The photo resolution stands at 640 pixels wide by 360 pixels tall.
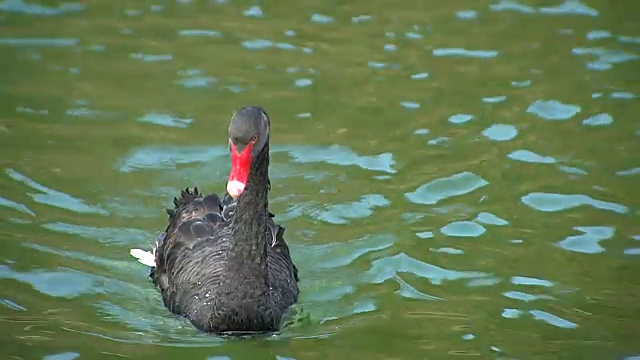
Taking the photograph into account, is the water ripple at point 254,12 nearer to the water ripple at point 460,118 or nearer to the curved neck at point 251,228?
the water ripple at point 460,118

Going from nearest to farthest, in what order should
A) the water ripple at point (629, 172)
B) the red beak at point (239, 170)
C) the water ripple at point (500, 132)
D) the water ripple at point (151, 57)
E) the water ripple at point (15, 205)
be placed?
the red beak at point (239, 170) → the water ripple at point (15, 205) → the water ripple at point (629, 172) → the water ripple at point (500, 132) → the water ripple at point (151, 57)

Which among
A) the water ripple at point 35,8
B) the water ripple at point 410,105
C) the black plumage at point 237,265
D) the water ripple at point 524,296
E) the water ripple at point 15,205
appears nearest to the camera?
the black plumage at point 237,265

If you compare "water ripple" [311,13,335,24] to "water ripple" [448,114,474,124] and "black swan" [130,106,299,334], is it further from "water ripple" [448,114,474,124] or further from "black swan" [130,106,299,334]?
"black swan" [130,106,299,334]

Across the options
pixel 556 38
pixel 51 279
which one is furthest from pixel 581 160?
pixel 51 279

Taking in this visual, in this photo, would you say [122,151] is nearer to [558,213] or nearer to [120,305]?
[120,305]

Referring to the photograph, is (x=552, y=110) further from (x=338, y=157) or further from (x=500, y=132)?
(x=338, y=157)

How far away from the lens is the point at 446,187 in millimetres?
9703

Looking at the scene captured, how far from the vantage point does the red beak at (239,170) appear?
677cm

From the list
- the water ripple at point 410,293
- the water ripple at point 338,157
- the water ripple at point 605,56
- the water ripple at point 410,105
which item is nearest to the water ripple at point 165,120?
the water ripple at point 338,157

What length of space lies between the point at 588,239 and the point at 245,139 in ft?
9.95

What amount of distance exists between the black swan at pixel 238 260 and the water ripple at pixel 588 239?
6.75 ft

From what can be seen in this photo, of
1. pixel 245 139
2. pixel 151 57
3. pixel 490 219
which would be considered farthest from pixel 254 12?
pixel 245 139

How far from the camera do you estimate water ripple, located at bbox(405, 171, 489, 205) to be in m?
9.56

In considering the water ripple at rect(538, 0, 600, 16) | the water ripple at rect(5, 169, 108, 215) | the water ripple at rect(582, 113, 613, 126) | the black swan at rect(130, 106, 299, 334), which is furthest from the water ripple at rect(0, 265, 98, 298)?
the water ripple at rect(538, 0, 600, 16)
